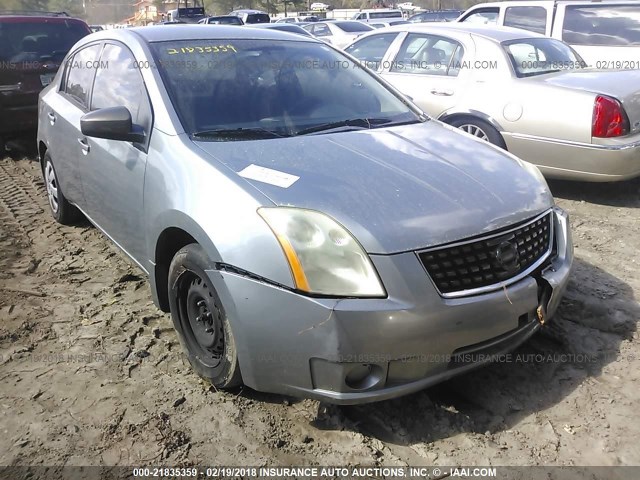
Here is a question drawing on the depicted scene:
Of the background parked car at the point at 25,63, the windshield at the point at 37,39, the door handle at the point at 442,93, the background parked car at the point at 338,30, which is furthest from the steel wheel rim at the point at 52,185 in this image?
the background parked car at the point at 338,30

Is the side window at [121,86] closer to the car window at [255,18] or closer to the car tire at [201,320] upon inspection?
the car tire at [201,320]

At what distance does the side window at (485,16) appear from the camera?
9602mm

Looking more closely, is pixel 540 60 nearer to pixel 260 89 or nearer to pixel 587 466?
pixel 260 89

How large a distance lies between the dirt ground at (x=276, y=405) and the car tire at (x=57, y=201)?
3.85 ft

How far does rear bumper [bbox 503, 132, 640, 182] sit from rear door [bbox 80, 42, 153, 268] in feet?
11.9

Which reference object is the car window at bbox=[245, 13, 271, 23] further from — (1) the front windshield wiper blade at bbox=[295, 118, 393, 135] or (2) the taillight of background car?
(1) the front windshield wiper blade at bbox=[295, 118, 393, 135]

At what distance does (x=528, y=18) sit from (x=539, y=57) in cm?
326

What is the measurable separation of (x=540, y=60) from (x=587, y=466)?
4.81 m

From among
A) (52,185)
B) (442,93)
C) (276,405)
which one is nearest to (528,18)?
(442,93)

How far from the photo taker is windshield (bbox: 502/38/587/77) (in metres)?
5.86

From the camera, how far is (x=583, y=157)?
517cm

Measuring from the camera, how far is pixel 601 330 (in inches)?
131

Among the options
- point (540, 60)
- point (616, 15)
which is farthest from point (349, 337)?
point (616, 15)

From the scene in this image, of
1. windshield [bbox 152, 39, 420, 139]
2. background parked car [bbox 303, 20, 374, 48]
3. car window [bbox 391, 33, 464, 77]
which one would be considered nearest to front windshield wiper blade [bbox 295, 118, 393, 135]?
windshield [bbox 152, 39, 420, 139]
